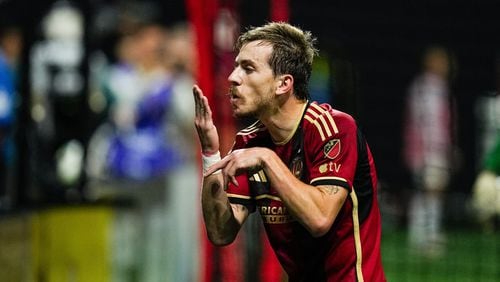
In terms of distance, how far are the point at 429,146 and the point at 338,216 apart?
10.5 metres

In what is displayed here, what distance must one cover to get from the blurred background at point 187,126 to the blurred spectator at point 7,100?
2 cm

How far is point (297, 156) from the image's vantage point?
585 centimetres

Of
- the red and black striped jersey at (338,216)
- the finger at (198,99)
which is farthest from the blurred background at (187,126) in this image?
the finger at (198,99)

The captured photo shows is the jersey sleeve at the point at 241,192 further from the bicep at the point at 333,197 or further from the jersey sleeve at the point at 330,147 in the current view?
the bicep at the point at 333,197

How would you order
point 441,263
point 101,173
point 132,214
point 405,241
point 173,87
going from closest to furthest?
point 132,214, point 173,87, point 101,173, point 441,263, point 405,241

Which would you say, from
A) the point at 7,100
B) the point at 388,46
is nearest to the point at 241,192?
the point at 7,100

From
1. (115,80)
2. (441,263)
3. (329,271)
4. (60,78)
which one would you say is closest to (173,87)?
(115,80)

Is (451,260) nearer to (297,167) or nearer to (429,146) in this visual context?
(429,146)

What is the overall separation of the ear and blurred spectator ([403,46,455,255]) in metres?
9.79

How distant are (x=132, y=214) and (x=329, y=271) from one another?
4841mm

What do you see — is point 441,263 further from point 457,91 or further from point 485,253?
point 457,91

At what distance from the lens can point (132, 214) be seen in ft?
34.6

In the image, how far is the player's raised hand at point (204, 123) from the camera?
5.72 m

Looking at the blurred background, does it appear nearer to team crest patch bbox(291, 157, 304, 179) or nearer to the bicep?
team crest patch bbox(291, 157, 304, 179)
